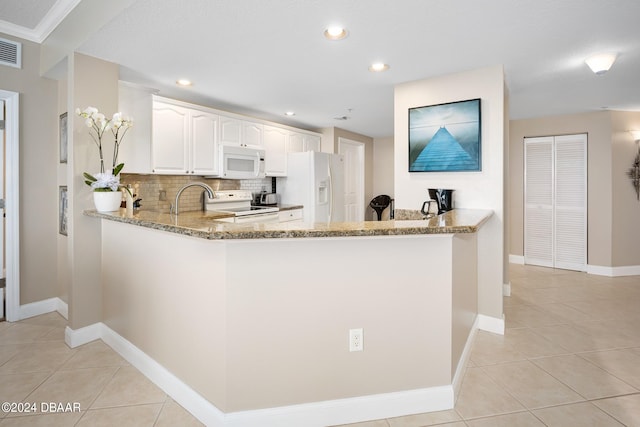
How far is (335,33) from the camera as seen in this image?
2.41 m

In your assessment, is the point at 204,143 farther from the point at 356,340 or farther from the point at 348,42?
the point at 356,340

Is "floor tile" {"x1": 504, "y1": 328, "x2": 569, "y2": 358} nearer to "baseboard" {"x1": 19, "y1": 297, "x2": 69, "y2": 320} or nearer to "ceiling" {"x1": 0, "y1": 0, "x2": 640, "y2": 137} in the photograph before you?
"ceiling" {"x1": 0, "y1": 0, "x2": 640, "y2": 137}

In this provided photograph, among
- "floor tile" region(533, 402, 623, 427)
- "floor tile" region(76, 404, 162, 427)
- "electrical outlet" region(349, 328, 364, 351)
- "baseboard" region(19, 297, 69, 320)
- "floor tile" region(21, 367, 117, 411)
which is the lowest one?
"floor tile" region(533, 402, 623, 427)

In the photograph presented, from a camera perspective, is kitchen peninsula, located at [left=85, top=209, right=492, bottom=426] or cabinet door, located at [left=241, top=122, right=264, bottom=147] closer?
kitchen peninsula, located at [left=85, top=209, right=492, bottom=426]

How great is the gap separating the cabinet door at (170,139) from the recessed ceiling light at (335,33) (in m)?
2.10

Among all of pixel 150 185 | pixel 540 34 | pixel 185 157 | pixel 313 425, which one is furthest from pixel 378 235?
pixel 150 185

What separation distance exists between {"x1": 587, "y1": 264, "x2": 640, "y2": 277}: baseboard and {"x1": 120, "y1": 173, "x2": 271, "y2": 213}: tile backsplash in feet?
17.6

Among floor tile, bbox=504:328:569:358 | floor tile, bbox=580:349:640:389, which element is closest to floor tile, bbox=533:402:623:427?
floor tile, bbox=580:349:640:389

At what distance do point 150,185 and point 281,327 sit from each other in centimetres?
303

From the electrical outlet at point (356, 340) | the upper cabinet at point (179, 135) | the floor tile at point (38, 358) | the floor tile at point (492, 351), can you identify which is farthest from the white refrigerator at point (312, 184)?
the electrical outlet at point (356, 340)

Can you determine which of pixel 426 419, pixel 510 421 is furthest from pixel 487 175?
pixel 426 419

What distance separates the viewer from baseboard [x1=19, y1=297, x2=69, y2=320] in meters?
→ 3.25

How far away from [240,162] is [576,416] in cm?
394

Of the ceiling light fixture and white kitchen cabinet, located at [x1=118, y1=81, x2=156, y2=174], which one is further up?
the ceiling light fixture
